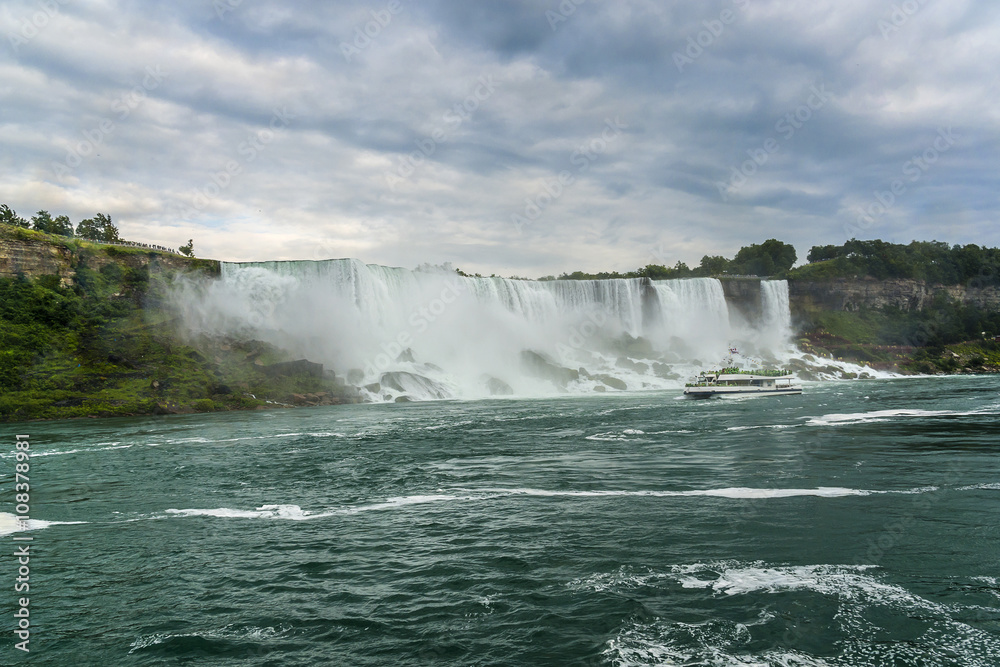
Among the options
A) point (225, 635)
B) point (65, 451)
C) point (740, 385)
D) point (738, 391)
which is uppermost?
point (225, 635)

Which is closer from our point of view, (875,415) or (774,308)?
(875,415)

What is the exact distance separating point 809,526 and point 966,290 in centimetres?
12992

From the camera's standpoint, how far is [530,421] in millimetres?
31734

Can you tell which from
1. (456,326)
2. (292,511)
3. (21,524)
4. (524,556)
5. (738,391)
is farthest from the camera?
(456,326)

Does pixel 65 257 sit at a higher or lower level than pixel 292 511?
higher

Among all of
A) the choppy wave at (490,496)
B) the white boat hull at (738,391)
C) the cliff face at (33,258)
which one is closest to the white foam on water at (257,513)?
the choppy wave at (490,496)

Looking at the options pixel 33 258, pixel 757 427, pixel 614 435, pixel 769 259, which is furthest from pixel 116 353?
pixel 769 259

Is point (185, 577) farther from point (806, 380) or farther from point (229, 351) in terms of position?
point (806, 380)

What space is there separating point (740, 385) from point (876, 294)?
69130 millimetres

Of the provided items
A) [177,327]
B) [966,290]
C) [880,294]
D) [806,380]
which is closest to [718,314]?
[806,380]

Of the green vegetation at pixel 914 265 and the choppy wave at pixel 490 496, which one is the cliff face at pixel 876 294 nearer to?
the green vegetation at pixel 914 265

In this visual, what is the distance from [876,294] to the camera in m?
105

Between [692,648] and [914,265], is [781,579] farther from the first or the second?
[914,265]

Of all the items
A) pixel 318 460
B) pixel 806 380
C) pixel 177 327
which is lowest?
pixel 806 380
